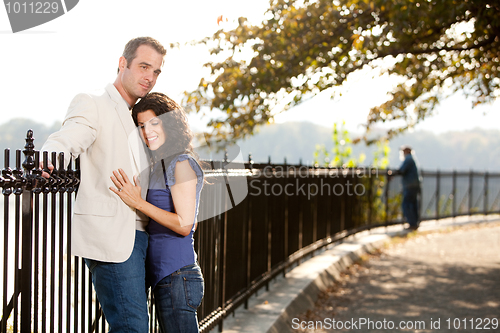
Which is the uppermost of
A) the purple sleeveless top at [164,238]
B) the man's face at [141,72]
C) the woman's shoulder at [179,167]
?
the man's face at [141,72]

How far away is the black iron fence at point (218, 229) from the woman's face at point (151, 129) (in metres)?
0.42

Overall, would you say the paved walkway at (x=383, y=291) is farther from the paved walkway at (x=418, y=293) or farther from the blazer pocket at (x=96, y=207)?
the blazer pocket at (x=96, y=207)

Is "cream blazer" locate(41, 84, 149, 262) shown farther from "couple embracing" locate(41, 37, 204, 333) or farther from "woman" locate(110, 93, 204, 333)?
"woman" locate(110, 93, 204, 333)

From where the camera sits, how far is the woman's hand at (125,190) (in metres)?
2.69

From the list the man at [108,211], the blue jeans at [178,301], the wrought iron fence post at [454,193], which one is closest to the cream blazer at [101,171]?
the man at [108,211]

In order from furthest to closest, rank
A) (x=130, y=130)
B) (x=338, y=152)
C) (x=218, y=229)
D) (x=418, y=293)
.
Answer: (x=338, y=152) < (x=418, y=293) < (x=218, y=229) < (x=130, y=130)

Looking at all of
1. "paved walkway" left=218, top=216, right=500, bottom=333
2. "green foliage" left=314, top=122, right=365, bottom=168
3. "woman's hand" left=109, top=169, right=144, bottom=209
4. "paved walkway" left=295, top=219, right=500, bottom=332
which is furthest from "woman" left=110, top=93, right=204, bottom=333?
"green foliage" left=314, top=122, right=365, bottom=168

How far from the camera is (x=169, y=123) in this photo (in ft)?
9.66

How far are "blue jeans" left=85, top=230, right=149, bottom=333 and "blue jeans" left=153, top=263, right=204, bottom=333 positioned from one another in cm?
17

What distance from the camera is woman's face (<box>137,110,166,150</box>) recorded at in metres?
2.91

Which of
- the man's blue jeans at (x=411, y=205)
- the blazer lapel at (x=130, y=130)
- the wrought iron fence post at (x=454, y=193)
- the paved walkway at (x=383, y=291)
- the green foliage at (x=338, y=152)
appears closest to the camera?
the blazer lapel at (x=130, y=130)

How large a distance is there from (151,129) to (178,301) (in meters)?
0.96

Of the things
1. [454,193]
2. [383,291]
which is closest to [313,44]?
[383,291]

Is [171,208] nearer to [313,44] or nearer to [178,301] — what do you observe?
[178,301]
